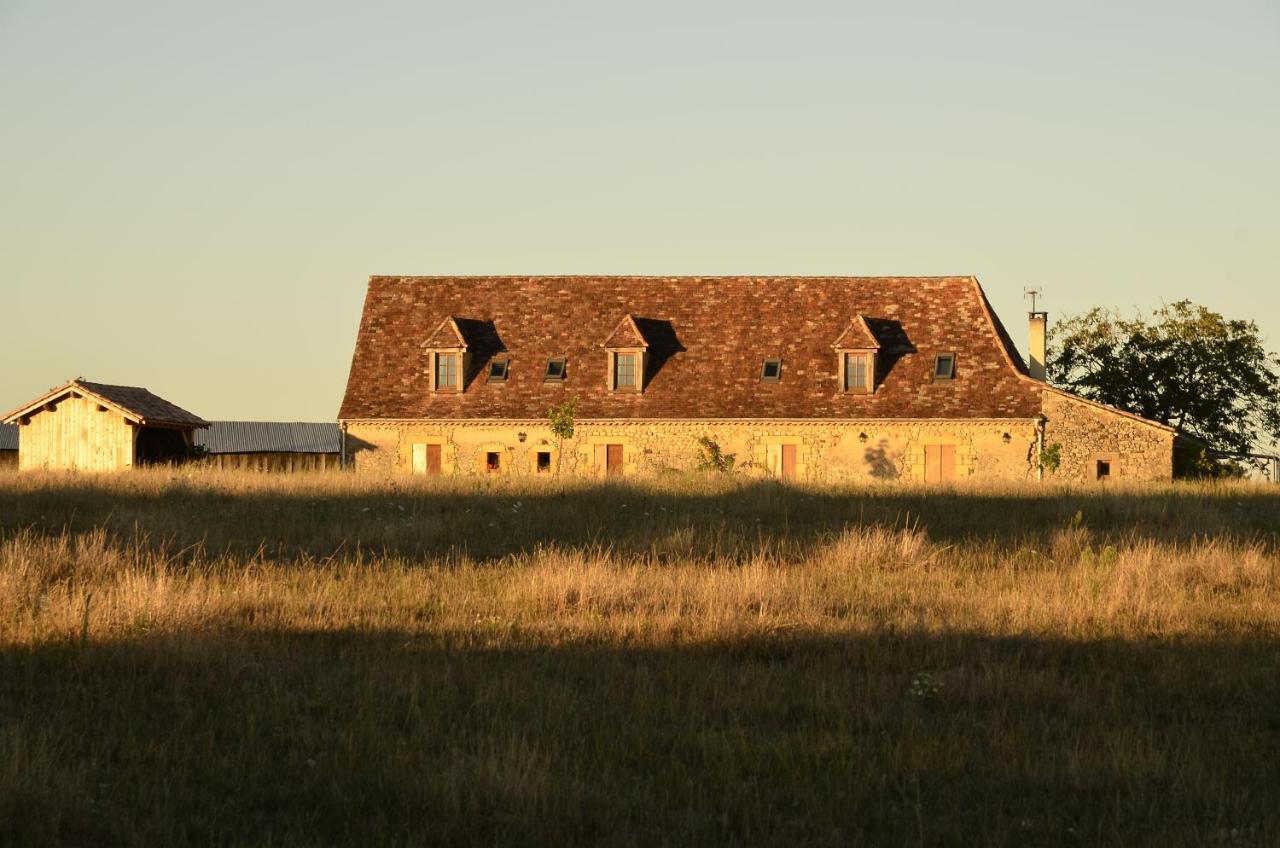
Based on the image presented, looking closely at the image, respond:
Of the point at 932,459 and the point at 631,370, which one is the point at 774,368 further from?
the point at 932,459

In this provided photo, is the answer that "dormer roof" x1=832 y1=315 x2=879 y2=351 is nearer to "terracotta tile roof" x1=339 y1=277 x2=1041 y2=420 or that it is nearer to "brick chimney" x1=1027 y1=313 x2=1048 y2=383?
"terracotta tile roof" x1=339 y1=277 x2=1041 y2=420

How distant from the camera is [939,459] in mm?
39719

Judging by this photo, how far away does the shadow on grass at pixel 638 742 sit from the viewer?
20.1ft

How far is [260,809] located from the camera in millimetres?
6367

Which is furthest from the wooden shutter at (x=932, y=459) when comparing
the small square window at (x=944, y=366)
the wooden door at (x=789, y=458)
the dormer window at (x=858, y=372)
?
the wooden door at (x=789, y=458)

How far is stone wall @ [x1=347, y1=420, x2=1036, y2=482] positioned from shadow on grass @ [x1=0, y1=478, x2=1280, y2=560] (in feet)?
46.9

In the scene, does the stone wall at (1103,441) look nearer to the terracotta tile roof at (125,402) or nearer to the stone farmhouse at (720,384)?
the stone farmhouse at (720,384)

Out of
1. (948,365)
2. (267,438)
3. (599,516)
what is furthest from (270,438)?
(599,516)

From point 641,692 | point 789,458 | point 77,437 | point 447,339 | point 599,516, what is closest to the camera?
point 641,692

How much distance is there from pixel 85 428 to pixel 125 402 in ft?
4.33

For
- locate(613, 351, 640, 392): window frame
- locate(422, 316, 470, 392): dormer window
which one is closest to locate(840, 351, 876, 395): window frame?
locate(613, 351, 640, 392): window frame

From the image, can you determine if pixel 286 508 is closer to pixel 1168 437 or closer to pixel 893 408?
pixel 893 408

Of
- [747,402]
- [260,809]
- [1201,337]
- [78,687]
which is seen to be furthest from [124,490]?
[1201,337]

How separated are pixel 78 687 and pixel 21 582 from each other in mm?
3479
